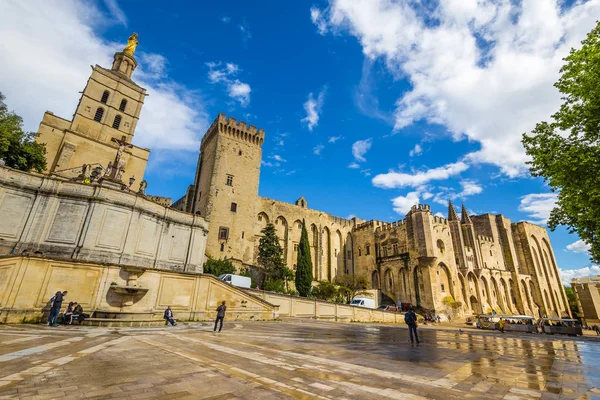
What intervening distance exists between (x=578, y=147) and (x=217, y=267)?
26663mm

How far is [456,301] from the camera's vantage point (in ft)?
118

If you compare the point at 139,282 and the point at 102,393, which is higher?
the point at 139,282

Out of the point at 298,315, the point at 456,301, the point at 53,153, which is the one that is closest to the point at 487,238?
the point at 456,301

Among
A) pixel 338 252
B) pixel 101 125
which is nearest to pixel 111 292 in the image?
pixel 101 125

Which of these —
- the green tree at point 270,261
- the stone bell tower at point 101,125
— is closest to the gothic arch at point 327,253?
the green tree at point 270,261

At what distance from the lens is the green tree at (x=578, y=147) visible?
9672 mm

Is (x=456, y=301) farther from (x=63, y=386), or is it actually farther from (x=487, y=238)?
(x=63, y=386)

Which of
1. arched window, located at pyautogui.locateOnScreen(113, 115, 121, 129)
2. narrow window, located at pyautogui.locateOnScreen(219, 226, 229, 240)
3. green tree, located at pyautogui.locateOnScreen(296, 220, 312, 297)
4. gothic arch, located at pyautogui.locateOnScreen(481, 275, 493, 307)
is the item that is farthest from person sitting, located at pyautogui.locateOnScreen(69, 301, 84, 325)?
gothic arch, located at pyautogui.locateOnScreen(481, 275, 493, 307)

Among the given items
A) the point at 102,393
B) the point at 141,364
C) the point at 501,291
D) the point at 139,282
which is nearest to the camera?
the point at 102,393

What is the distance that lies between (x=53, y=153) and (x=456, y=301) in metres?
49.5

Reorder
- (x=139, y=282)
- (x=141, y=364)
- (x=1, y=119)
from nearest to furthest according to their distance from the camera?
(x=141, y=364), (x=139, y=282), (x=1, y=119)

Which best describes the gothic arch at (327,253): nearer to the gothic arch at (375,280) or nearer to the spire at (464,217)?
the gothic arch at (375,280)

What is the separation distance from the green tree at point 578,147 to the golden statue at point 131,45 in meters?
46.0

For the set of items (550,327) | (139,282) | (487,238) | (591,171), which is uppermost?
(487,238)
